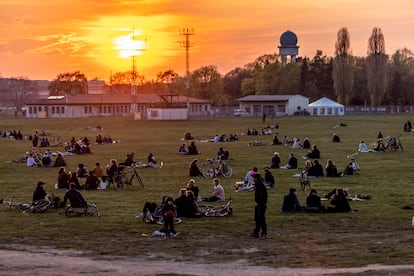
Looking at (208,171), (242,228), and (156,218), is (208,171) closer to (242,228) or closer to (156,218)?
(156,218)

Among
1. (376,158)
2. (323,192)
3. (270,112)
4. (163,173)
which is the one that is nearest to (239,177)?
(163,173)

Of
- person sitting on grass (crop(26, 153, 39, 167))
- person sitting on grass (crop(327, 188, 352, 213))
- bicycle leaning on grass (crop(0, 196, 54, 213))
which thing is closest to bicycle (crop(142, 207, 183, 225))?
bicycle leaning on grass (crop(0, 196, 54, 213))

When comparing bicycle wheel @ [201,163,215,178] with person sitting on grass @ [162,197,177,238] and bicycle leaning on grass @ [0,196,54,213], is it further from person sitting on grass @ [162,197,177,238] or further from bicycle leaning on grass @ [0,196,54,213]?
person sitting on grass @ [162,197,177,238]

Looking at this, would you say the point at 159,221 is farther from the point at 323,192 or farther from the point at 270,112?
the point at 270,112

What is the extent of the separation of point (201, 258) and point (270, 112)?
394ft

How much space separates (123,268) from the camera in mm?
15867

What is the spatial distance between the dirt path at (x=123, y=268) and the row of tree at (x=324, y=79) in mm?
110869

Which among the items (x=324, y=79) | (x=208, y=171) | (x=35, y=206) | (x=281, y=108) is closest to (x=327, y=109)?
(x=281, y=108)

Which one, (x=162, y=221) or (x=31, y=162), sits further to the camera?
(x=31, y=162)

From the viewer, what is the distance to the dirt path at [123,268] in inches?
604

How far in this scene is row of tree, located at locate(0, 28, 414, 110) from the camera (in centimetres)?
13762

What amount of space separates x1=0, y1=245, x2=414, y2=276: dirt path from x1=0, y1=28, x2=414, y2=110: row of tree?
4365 inches

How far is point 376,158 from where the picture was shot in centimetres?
4325

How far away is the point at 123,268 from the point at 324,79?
14263 cm
